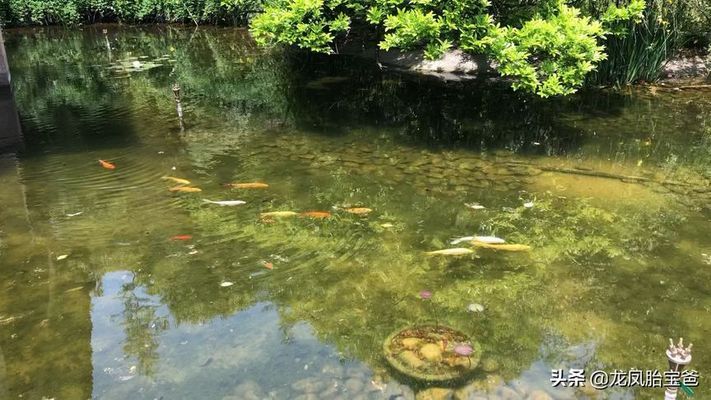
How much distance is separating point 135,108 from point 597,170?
21.3ft

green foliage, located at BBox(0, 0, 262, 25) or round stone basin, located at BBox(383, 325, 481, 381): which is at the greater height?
green foliage, located at BBox(0, 0, 262, 25)

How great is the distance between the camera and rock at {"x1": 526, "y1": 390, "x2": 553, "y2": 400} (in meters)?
2.91

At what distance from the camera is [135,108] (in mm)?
8469

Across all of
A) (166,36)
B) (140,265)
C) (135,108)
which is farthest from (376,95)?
(166,36)

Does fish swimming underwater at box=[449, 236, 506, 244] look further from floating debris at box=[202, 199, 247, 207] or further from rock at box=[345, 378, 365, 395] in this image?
floating debris at box=[202, 199, 247, 207]

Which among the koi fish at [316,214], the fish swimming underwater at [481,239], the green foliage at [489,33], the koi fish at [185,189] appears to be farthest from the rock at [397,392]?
the green foliage at [489,33]

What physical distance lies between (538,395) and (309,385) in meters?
1.21

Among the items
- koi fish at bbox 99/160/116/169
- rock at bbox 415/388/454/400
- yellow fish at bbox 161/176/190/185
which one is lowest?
rock at bbox 415/388/454/400

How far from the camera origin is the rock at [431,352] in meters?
3.12

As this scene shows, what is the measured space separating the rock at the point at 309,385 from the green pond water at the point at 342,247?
1cm

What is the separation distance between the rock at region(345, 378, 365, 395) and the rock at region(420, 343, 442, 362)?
1.32 ft

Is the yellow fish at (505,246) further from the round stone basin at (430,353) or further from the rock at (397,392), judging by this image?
the rock at (397,392)

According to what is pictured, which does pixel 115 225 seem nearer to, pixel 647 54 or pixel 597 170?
pixel 597 170

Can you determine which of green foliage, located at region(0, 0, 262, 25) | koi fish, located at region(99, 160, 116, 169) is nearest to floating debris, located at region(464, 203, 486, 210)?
koi fish, located at region(99, 160, 116, 169)
